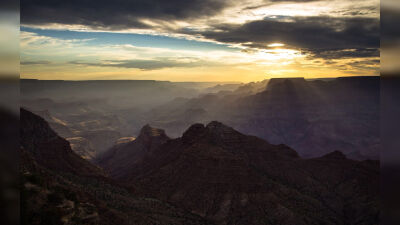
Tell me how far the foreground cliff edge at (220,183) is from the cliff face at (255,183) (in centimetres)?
21

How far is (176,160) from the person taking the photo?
8256 centimetres

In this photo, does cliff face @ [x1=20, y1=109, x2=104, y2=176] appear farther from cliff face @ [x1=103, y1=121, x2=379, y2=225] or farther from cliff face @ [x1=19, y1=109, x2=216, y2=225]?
cliff face @ [x1=103, y1=121, x2=379, y2=225]

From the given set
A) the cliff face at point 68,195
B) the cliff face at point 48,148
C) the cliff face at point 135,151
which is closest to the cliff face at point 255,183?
the cliff face at point 68,195

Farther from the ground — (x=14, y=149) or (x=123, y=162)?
(x=14, y=149)

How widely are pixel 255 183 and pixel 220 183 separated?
7.94 metres

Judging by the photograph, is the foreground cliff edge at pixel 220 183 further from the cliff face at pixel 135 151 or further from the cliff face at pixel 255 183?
the cliff face at pixel 135 151

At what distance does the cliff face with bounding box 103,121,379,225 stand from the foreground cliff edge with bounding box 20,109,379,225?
207mm

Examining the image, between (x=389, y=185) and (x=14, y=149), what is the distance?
15.9ft

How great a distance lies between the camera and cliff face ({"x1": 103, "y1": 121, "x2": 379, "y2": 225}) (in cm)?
6475

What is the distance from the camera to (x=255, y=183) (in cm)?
7138

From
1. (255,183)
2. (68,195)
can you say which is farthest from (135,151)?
(68,195)

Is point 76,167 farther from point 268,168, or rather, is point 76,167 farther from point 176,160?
point 268,168

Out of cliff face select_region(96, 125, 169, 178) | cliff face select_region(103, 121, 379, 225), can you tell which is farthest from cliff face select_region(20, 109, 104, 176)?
cliff face select_region(96, 125, 169, 178)

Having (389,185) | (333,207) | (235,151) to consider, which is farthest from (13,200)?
(235,151)
